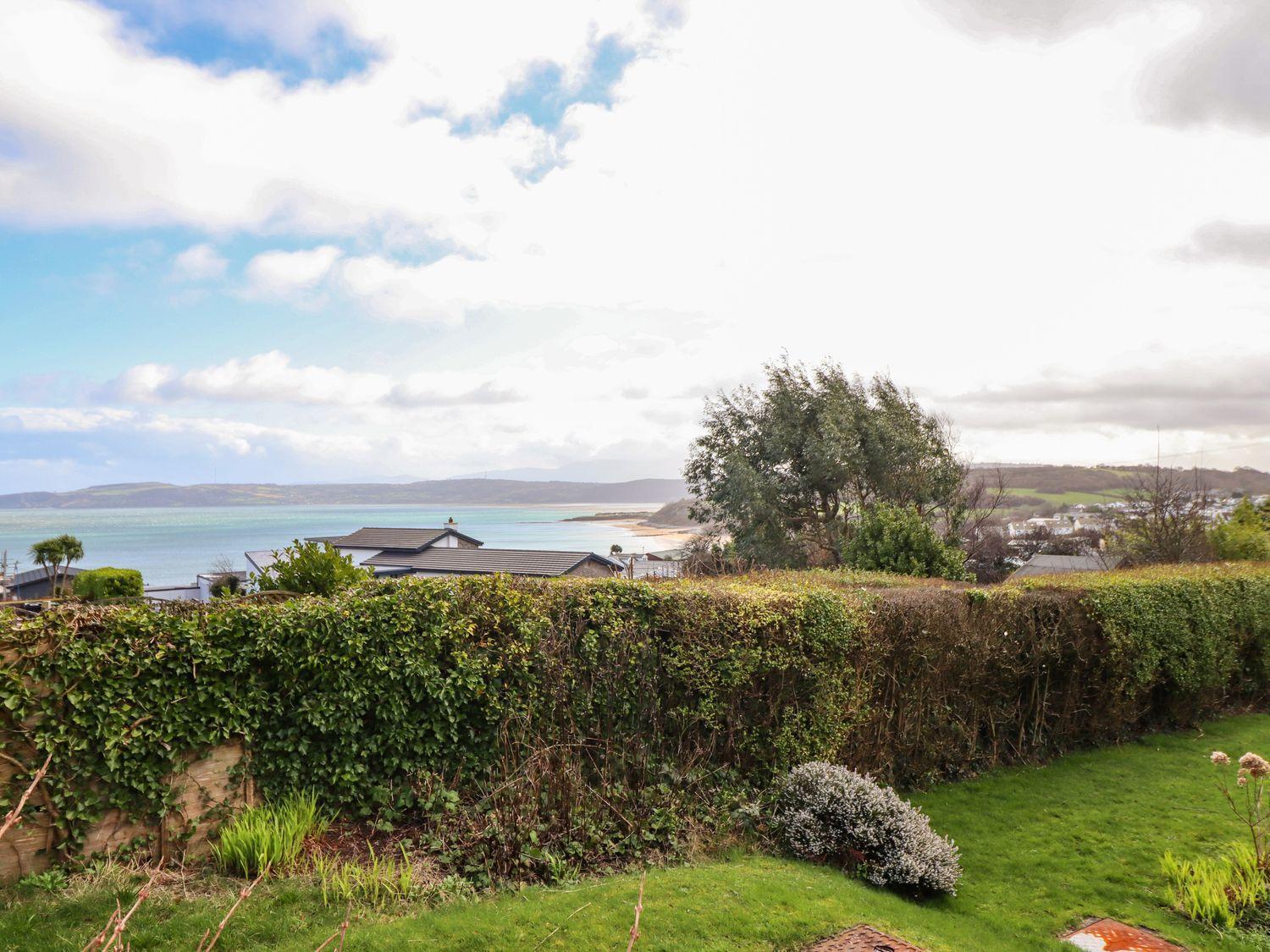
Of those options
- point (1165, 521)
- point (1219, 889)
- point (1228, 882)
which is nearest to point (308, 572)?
point (1219, 889)

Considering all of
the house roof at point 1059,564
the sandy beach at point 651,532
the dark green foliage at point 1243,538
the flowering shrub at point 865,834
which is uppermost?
the dark green foliage at point 1243,538

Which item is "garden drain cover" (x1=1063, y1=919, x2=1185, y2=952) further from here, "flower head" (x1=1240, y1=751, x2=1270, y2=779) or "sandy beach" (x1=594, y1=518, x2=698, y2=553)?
"sandy beach" (x1=594, y1=518, x2=698, y2=553)

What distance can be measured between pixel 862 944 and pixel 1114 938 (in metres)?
2.11

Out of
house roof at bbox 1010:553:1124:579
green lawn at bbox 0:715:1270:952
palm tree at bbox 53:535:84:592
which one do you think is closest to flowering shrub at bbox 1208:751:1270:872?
green lawn at bbox 0:715:1270:952

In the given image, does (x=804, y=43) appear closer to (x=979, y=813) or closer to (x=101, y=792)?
(x=979, y=813)

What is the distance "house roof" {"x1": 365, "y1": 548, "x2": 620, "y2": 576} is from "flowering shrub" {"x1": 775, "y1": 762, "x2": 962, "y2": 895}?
18.2 m

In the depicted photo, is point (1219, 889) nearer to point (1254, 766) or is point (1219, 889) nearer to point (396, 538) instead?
point (1254, 766)

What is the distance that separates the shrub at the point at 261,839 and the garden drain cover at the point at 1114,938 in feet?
17.5

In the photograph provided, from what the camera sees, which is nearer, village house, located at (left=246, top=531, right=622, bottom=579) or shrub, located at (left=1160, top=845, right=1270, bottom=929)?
shrub, located at (left=1160, top=845, right=1270, bottom=929)

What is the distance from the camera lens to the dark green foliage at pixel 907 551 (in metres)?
13.6

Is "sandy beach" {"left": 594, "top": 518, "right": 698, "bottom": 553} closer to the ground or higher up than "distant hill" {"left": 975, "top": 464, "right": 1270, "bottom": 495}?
closer to the ground

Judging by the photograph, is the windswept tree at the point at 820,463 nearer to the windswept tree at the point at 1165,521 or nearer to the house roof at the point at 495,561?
the windswept tree at the point at 1165,521

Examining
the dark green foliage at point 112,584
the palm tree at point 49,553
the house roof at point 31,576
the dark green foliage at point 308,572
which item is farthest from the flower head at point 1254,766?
the house roof at point 31,576

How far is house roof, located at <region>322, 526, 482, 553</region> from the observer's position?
3572 cm
